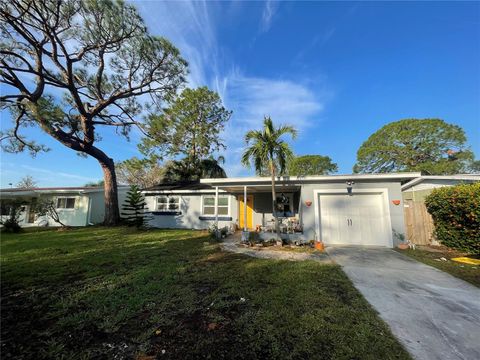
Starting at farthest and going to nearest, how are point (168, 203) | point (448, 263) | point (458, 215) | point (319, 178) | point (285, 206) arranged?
point (168, 203) → point (285, 206) → point (319, 178) → point (458, 215) → point (448, 263)

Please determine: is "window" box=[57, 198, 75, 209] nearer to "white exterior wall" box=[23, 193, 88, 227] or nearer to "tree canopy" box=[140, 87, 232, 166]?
"white exterior wall" box=[23, 193, 88, 227]

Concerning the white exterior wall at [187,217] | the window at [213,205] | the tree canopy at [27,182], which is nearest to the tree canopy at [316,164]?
the window at [213,205]

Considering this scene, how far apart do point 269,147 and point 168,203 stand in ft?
32.3

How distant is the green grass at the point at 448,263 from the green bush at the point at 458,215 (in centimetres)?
46

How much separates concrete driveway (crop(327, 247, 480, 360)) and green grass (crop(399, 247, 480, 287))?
0.31 metres

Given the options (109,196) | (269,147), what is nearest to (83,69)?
(109,196)

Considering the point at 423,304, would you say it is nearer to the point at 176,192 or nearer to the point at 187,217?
the point at 187,217

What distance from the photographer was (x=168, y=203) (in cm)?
1484

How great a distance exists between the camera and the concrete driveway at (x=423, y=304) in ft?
8.15

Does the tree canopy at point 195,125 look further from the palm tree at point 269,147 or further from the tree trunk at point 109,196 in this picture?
the palm tree at point 269,147

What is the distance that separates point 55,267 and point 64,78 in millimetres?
13667

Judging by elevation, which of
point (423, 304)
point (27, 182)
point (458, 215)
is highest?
point (27, 182)

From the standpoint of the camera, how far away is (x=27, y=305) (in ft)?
11.0

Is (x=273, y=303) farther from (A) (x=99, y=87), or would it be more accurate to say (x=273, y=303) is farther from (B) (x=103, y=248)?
(A) (x=99, y=87)
